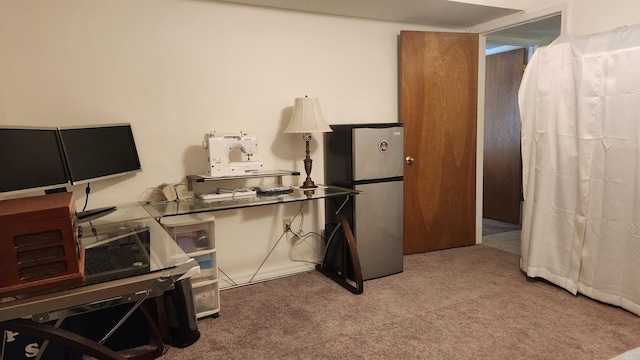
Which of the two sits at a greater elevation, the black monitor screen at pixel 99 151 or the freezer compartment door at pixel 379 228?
the black monitor screen at pixel 99 151

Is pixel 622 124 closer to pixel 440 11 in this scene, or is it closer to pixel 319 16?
pixel 440 11

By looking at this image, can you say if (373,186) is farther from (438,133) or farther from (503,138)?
(503,138)

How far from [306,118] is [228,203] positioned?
33.0 inches

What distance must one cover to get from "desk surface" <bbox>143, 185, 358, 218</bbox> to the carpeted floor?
0.70 metres

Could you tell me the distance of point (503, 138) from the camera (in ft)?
15.3

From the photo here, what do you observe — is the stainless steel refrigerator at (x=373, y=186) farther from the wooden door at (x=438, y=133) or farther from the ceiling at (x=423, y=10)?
the ceiling at (x=423, y=10)

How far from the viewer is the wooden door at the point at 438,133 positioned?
11.1 feet

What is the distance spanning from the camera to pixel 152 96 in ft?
8.59

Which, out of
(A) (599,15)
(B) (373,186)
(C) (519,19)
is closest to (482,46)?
(C) (519,19)

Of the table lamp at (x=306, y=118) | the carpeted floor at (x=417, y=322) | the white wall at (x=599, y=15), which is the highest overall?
the white wall at (x=599, y=15)

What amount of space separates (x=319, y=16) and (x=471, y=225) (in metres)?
2.36

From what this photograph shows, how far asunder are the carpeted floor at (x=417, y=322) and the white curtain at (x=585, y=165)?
21 centimetres

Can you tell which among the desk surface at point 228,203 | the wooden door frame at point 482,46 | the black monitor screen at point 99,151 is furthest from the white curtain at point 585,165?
the black monitor screen at point 99,151

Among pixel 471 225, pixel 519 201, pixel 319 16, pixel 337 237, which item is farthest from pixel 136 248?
pixel 519 201
